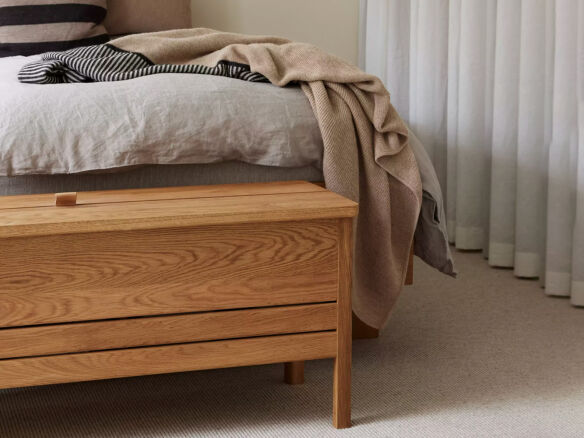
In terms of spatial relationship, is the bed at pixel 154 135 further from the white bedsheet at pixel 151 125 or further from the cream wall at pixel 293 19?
the cream wall at pixel 293 19

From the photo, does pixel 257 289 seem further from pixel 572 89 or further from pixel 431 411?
pixel 572 89

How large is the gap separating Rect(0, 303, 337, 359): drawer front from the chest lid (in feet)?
0.51

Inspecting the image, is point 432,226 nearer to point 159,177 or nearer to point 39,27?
point 159,177

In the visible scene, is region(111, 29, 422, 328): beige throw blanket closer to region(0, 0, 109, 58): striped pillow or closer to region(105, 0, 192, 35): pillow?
region(0, 0, 109, 58): striped pillow

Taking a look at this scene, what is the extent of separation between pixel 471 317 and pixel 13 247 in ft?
4.01

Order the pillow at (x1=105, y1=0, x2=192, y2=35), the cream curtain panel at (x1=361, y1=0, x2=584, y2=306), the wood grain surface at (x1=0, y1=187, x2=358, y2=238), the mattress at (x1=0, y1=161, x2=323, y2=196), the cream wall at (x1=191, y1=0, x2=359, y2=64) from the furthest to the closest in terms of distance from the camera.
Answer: the cream wall at (x1=191, y1=0, x2=359, y2=64) < the pillow at (x1=105, y1=0, x2=192, y2=35) < the cream curtain panel at (x1=361, y1=0, x2=584, y2=306) < the mattress at (x1=0, y1=161, x2=323, y2=196) < the wood grain surface at (x1=0, y1=187, x2=358, y2=238)

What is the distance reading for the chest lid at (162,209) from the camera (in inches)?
49.6

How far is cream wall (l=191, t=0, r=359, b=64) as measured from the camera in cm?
346

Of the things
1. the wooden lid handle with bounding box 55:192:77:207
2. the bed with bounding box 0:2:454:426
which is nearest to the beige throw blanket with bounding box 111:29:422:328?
the bed with bounding box 0:2:454:426

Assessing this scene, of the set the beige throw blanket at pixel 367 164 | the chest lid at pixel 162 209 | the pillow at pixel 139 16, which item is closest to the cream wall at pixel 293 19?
the pillow at pixel 139 16

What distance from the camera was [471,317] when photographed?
2070 mm

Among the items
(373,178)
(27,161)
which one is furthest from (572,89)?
(27,161)

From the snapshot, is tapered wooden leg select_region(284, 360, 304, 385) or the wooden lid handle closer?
the wooden lid handle

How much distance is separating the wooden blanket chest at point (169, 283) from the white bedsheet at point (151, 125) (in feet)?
0.33
